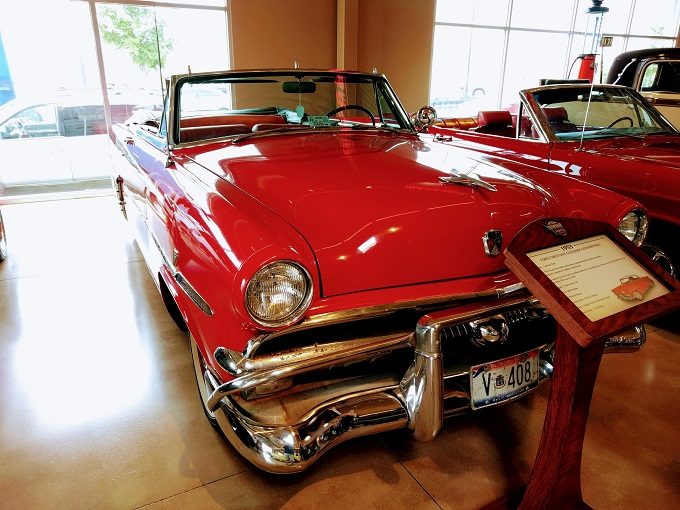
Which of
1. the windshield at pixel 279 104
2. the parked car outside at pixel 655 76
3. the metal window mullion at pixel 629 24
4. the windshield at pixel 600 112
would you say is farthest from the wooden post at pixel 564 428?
the metal window mullion at pixel 629 24

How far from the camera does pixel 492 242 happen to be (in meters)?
1.64

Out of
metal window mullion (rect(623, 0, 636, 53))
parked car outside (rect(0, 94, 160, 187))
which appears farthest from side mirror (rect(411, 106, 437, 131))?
metal window mullion (rect(623, 0, 636, 53))

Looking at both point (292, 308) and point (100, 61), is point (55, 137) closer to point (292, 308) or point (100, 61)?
point (100, 61)

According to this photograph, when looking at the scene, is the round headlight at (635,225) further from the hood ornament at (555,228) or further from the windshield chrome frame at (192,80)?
the windshield chrome frame at (192,80)

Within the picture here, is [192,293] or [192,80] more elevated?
[192,80]

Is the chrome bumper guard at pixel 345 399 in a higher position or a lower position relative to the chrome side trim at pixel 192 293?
lower

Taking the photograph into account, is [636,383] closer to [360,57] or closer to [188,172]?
[188,172]

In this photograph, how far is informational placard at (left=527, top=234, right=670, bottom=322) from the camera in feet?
4.03

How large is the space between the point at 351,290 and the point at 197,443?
0.90m

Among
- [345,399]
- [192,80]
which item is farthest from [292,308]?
[192,80]

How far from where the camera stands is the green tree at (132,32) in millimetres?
Result: 6180

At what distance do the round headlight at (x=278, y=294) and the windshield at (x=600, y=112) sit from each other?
9.01ft

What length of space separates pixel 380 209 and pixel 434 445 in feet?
3.00

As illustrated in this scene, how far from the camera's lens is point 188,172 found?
201 cm
